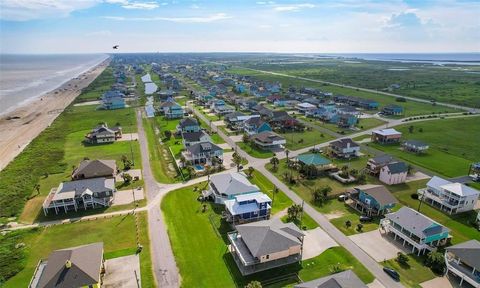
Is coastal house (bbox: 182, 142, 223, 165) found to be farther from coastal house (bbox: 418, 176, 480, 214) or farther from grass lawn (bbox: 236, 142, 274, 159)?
coastal house (bbox: 418, 176, 480, 214)

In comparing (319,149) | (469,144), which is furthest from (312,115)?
(469,144)

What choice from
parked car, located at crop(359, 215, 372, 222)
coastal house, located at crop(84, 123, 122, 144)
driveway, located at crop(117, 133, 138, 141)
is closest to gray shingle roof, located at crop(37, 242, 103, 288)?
parked car, located at crop(359, 215, 372, 222)

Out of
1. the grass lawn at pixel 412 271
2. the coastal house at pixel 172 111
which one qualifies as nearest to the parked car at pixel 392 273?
the grass lawn at pixel 412 271

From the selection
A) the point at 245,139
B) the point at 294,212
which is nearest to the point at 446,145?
the point at 245,139

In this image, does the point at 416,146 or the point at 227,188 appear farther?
the point at 416,146

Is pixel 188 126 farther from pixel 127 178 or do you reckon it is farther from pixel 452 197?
pixel 452 197

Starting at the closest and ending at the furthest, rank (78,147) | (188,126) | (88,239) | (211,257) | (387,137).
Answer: (211,257)
(88,239)
(78,147)
(387,137)
(188,126)

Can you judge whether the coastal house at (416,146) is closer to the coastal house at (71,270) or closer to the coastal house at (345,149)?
the coastal house at (345,149)

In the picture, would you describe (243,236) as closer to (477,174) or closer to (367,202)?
(367,202)
